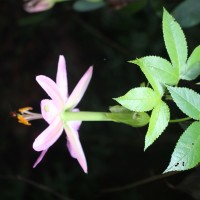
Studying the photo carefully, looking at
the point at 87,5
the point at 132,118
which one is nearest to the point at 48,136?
the point at 132,118

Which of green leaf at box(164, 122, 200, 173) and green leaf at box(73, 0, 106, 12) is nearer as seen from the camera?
green leaf at box(164, 122, 200, 173)

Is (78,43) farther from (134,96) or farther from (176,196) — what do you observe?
(134,96)

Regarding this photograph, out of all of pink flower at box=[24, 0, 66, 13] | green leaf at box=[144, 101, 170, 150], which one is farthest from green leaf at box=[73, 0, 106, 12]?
green leaf at box=[144, 101, 170, 150]

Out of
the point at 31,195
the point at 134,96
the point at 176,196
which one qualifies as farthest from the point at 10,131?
the point at 134,96

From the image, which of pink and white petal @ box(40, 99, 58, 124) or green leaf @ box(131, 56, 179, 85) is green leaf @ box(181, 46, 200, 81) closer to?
green leaf @ box(131, 56, 179, 85)

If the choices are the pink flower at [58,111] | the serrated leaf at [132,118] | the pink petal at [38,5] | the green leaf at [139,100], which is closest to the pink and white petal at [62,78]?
the pink flower at [58,111]

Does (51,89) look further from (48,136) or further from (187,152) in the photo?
(187,152)
